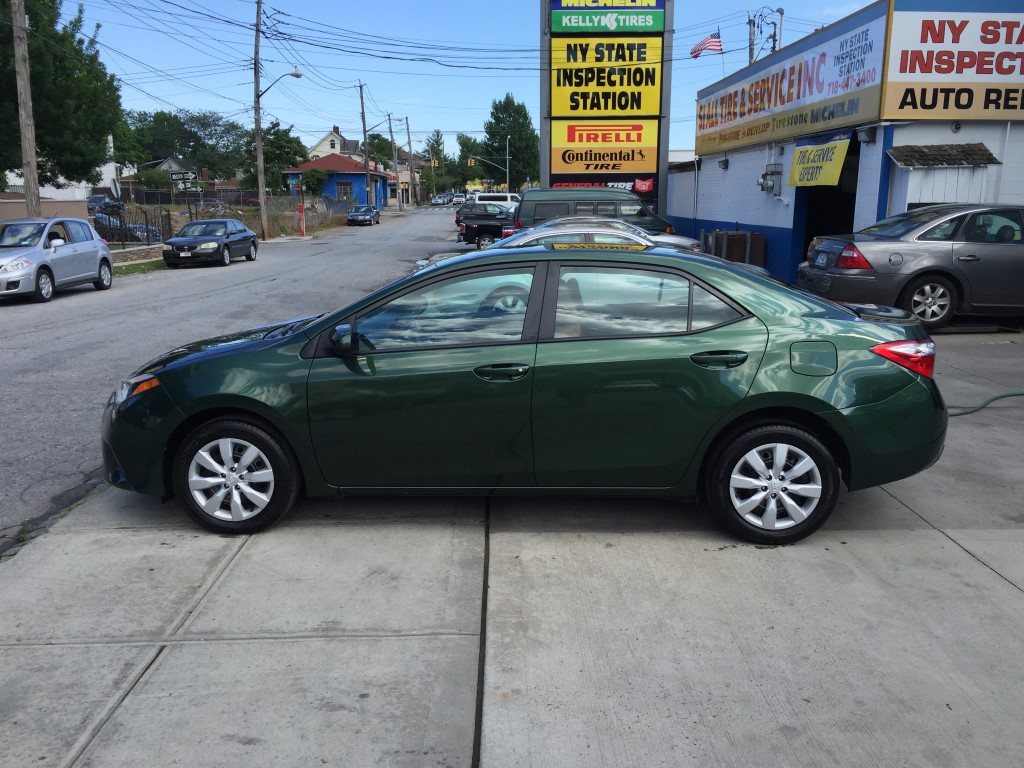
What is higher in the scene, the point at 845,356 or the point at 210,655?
the point at 845,356

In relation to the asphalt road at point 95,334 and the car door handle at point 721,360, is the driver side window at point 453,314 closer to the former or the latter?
the car door handle at point 721,360

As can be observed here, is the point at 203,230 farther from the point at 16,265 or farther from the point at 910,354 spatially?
the point at 910,354

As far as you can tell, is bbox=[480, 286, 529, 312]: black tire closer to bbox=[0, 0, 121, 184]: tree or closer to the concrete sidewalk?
the concrete sidewalk

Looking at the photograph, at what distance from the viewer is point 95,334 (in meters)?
12.0

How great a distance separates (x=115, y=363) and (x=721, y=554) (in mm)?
7738

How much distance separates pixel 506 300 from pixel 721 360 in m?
1.18

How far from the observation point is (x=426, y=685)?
3350 millimetres

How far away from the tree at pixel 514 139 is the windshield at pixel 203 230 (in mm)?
81172

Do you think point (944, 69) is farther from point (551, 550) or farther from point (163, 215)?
point (163, 215)

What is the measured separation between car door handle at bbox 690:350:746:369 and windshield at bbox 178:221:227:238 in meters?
23.0

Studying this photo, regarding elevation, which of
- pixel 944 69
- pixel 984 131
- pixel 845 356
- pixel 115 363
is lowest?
pixel 115 363

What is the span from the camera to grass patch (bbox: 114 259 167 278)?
22.8 meters

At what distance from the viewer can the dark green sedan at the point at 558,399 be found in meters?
4.50

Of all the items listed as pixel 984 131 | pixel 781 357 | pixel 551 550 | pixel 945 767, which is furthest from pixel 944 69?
pixel 945 767
